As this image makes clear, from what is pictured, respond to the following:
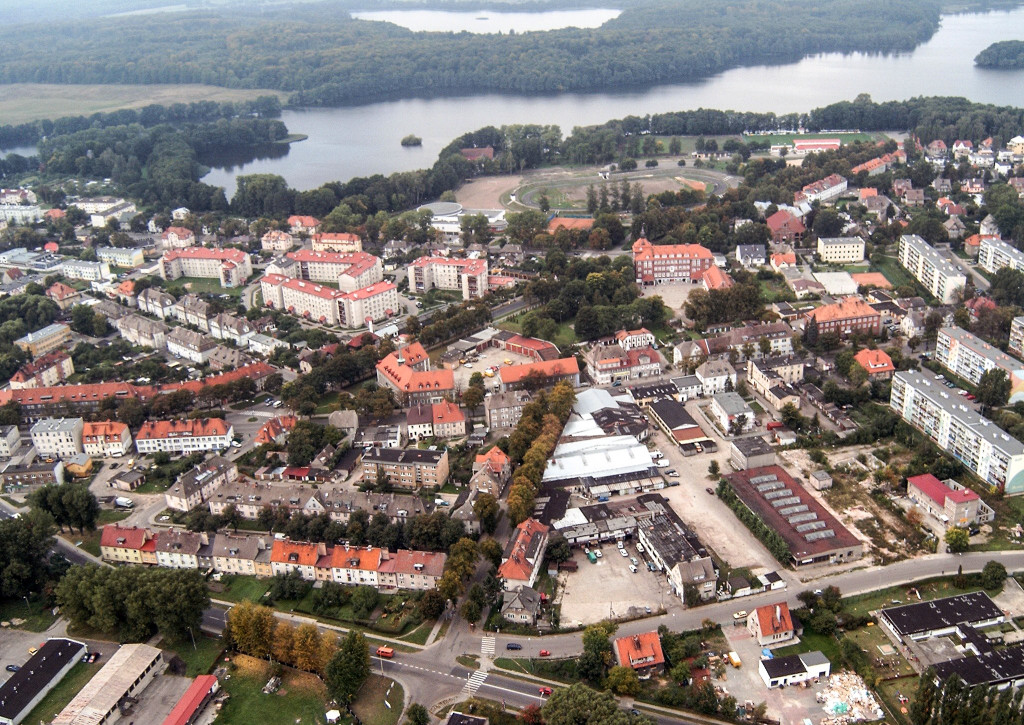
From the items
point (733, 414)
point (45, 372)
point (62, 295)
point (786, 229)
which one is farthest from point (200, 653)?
point (786, 229)

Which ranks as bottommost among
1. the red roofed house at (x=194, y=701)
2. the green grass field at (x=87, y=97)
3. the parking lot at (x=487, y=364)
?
the red roofed house at (x=194, y=701)

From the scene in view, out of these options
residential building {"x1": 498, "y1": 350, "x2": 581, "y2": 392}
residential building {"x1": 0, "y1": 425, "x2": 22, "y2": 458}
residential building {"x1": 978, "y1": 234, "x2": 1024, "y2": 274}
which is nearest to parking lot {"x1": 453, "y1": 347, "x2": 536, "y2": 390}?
residential building {"x1": 498, "y1": 350, "x2": 581, "y2": 392}

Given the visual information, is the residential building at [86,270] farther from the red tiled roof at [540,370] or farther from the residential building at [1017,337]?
the residential building at [1017,337]

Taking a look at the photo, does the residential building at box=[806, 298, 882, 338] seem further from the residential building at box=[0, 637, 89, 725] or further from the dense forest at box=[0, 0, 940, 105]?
the dense forest at box=[0, 0, 940, 105]

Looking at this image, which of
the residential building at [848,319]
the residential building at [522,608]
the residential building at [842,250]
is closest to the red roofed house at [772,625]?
the residential building at [522,608]

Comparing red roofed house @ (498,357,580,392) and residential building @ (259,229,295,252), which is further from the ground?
residential building @ (259,229,295,252)
